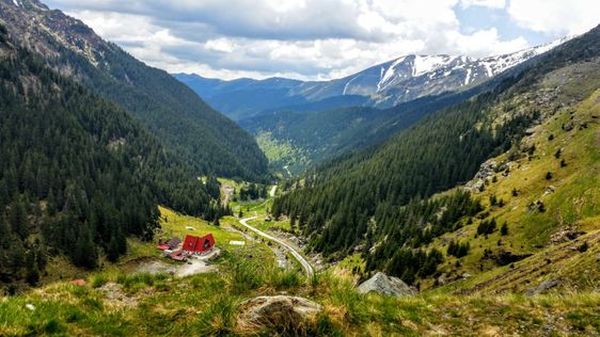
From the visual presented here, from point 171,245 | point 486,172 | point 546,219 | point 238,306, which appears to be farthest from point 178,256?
point 238,306

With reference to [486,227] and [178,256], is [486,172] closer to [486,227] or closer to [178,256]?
[486,227]

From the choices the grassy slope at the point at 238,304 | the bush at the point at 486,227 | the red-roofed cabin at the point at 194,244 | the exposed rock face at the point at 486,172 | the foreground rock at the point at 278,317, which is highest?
the foreground rock at the point at 278,317

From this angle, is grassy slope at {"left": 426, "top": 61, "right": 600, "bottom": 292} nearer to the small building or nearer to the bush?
the bush

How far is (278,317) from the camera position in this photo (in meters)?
12.1

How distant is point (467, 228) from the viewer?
11519cm

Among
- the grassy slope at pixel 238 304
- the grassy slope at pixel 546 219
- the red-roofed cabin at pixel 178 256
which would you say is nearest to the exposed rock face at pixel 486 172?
the grassy slope at pixel 546 219

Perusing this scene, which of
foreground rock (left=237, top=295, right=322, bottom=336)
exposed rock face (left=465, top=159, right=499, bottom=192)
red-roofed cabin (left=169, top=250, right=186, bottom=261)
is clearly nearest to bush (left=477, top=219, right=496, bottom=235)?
exposed rock face (left=465, top=159, right=499, bottom=192)

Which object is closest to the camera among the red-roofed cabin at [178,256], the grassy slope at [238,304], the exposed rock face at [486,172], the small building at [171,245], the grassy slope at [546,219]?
the grassy slope at [238,304]

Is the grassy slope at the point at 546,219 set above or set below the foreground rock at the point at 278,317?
below

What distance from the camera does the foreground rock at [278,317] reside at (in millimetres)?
11930

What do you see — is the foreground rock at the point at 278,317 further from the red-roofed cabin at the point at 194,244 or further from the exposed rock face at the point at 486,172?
the exposed rock face at the point at 486,172

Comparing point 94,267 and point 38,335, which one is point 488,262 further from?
point 94,267

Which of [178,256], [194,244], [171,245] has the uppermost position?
[194,244]

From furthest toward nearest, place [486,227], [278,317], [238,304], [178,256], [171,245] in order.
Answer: [171,245] < [178,256] < [486,227] < [238,304] < [278,317]
